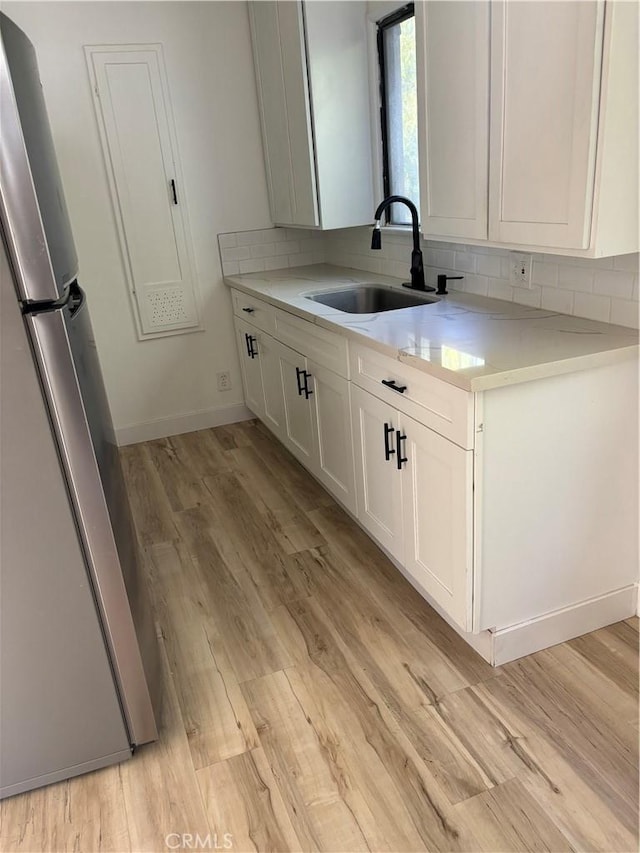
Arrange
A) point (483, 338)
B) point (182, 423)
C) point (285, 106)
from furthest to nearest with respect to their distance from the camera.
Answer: point (182, 423) → point (285, 106) → point (483, 338)

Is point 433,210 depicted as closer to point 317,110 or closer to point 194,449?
point 317,110

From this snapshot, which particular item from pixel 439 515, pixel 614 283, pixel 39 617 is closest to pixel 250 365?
pixel 439 515

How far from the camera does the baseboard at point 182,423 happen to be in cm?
363

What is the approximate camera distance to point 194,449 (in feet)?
11.5

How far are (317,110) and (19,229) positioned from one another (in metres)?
1.96

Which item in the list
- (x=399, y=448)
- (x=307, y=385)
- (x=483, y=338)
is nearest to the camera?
(x=483, y=338)

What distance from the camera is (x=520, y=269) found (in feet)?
6.93

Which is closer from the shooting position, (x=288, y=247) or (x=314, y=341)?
(x=314, y=341)

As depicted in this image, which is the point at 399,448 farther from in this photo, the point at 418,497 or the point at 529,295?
the point at 529,295

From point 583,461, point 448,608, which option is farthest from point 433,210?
point 448,608

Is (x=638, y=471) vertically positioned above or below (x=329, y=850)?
above

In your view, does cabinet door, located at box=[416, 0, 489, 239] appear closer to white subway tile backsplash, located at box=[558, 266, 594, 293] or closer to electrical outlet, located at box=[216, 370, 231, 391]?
white subway tile backsplash, located at box=[558, 266, 594, 293]

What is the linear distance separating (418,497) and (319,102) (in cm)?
190

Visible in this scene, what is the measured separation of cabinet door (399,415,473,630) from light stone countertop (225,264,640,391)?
8.0 inches
